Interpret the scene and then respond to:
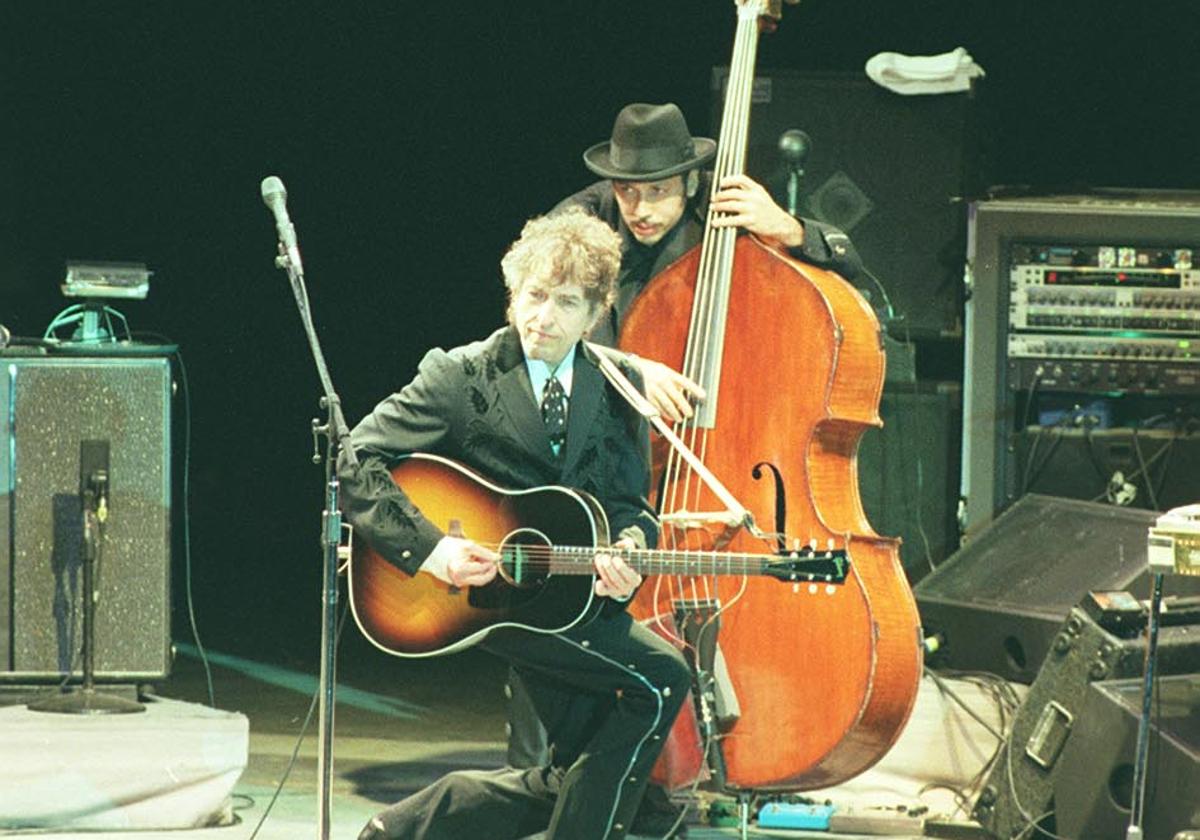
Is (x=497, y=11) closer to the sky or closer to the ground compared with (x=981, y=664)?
closer to the sky

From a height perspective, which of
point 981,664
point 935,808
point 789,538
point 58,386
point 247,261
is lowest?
point 935,808

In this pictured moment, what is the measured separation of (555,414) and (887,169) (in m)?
2.22

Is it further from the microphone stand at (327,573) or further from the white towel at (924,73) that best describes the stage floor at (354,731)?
the white towel at (924,73)

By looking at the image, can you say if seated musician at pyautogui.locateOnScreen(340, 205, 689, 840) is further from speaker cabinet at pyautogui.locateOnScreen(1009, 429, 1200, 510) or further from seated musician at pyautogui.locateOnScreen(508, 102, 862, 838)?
speaker cabinet at pyautogui.locateOnScreen(1009, 429, 1200, 510)

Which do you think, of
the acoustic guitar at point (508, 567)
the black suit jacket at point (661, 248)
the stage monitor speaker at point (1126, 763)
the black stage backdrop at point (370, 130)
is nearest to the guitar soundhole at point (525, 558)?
the acoustic guitar at point (508, 567)

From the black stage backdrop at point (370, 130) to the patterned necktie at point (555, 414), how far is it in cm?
334

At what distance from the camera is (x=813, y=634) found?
4832mm

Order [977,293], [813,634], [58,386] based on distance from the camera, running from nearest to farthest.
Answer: [813,634] < [58,386] < [977,293]

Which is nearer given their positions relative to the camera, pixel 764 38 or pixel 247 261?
pixel 764 38

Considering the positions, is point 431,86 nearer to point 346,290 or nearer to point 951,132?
point 346,290

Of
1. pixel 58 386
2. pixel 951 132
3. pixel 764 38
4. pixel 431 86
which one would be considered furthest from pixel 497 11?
pixel 58 386

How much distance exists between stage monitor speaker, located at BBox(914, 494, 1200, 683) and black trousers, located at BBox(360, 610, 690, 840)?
1351 millimetres

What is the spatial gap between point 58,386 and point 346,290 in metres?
3.03

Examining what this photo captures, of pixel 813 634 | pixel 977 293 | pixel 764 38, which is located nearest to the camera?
pixel 813 634
